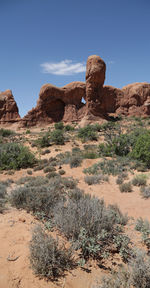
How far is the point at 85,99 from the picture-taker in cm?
3059

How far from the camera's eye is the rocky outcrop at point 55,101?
102ft

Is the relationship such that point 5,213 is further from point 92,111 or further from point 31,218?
point 92,111

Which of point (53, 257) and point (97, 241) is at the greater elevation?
point (53, 257)

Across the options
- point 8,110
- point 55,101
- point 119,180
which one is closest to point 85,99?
point 55,101

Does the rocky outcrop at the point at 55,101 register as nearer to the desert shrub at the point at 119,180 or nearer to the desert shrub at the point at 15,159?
the desert shrub at the point at 15,159

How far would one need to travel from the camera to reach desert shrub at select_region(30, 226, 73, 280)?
7.84 feet

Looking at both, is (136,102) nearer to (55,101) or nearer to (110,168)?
(55,101)

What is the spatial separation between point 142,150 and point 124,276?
744cm

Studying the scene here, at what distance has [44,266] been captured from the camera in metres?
2.38

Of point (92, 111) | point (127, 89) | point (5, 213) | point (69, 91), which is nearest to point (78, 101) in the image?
point (69, 91)

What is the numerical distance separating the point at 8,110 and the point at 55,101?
897 centimetres

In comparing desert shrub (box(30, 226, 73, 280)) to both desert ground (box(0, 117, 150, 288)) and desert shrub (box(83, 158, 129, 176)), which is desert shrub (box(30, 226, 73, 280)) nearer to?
desert ground (box(0, 117, 150, 288))

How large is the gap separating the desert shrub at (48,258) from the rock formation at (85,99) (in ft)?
82.0

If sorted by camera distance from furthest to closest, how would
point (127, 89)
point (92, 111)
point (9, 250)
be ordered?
point (127, 89), point (92, 111), point (9, 250)
